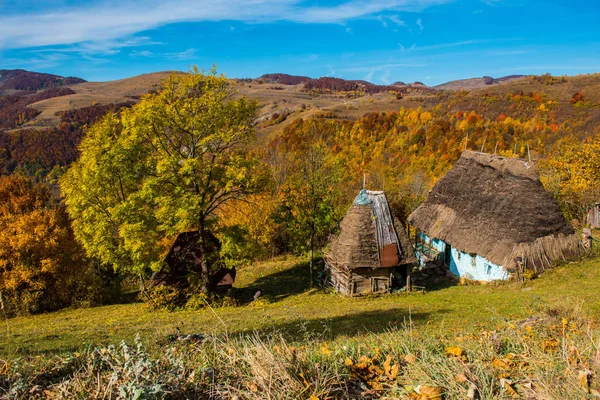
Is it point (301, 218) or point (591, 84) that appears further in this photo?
point (591, 84)

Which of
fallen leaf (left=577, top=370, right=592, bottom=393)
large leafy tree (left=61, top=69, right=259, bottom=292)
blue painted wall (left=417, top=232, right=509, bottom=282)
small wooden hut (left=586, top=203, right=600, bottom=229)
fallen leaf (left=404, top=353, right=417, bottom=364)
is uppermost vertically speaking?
large leafy tree (left=61, top=69, right=259, bottom=292)

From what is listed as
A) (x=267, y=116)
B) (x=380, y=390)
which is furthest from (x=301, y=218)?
(x=267, y=116)

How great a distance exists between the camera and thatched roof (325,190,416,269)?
21.5 meters

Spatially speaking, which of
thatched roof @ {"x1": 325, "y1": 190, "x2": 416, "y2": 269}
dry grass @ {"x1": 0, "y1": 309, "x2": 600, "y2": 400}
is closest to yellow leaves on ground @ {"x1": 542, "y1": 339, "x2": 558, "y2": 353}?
dry grass @ {"x1": 0, "y1": 309, "x2": 600, "y2": 400}

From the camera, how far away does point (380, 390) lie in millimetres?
4453

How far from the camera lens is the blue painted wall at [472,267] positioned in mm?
21438

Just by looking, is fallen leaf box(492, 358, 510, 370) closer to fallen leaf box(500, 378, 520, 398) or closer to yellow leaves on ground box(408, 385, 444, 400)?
fallen leaf box(500, 378, 520, 398)

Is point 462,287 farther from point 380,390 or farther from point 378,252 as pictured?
point 380,390

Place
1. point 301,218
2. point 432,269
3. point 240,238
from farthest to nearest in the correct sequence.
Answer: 1. point 432,269
2. point 301,218
3. point 240,238

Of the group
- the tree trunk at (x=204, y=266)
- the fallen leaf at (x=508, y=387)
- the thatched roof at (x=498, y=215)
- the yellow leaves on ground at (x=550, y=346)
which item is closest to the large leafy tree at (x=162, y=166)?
the tree trunk at (x=204, y=266)

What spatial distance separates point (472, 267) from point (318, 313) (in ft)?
36.9

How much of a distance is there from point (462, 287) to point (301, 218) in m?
10.3

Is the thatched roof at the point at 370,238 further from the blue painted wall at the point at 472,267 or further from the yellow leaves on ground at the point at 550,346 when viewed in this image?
the yellow leaves on ground at the point at 550,346

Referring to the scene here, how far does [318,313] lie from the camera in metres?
17.3
